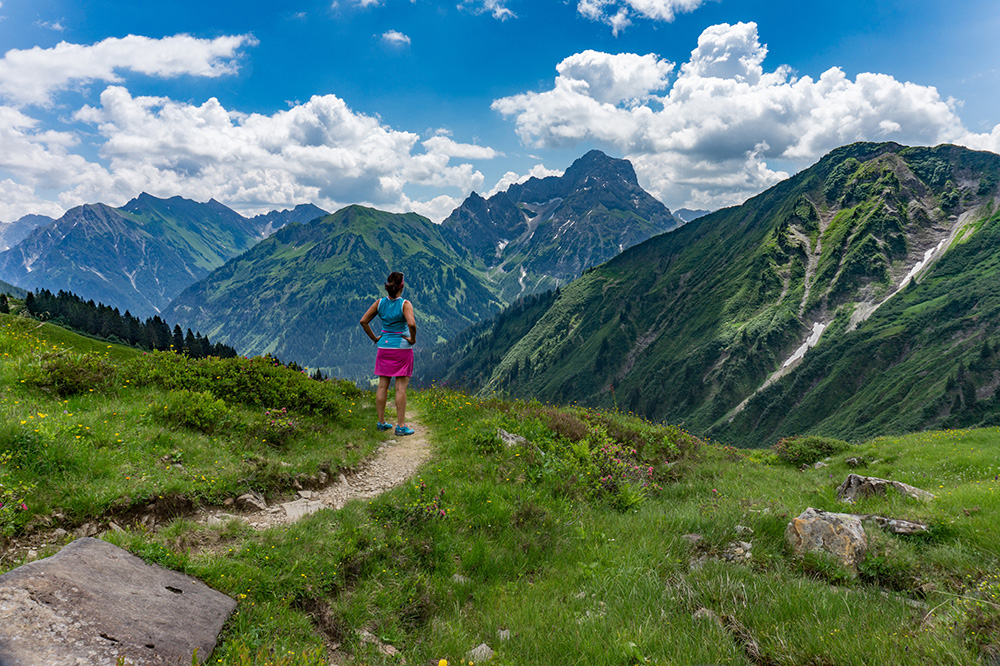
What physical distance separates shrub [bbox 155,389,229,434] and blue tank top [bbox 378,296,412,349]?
3.86 metres

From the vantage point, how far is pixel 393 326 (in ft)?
36.9

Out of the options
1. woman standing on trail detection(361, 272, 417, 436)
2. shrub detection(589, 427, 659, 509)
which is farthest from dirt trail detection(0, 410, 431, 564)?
shrub detection(589, 427, 659, 509)

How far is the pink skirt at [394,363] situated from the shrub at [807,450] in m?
20.2

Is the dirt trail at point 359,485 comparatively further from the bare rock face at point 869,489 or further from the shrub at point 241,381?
the bare rock face at point 869,489

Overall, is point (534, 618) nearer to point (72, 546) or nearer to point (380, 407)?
point (72, 546)

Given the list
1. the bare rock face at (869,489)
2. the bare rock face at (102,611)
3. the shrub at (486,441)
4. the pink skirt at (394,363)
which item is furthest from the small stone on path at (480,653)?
the bare rock face at (869,489)

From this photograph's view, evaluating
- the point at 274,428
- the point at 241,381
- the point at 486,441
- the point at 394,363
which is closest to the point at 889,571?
the point at 486,441

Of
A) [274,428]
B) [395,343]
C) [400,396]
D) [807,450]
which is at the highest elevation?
[395,343]

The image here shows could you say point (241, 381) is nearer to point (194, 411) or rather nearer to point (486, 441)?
point (194, 411)

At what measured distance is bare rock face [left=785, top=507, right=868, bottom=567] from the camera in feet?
19.3

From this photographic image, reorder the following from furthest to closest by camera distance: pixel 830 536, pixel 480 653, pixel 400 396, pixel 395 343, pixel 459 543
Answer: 1. pixel 400 396
2. pixel 395 343
3. pixel 459 543
4. pixel 830 536
5. pixel 480 653

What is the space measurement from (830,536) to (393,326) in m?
9.68

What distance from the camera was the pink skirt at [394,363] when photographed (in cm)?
1122

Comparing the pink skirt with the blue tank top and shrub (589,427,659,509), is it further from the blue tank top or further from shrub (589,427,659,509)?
shrub (589,427,659,509)
